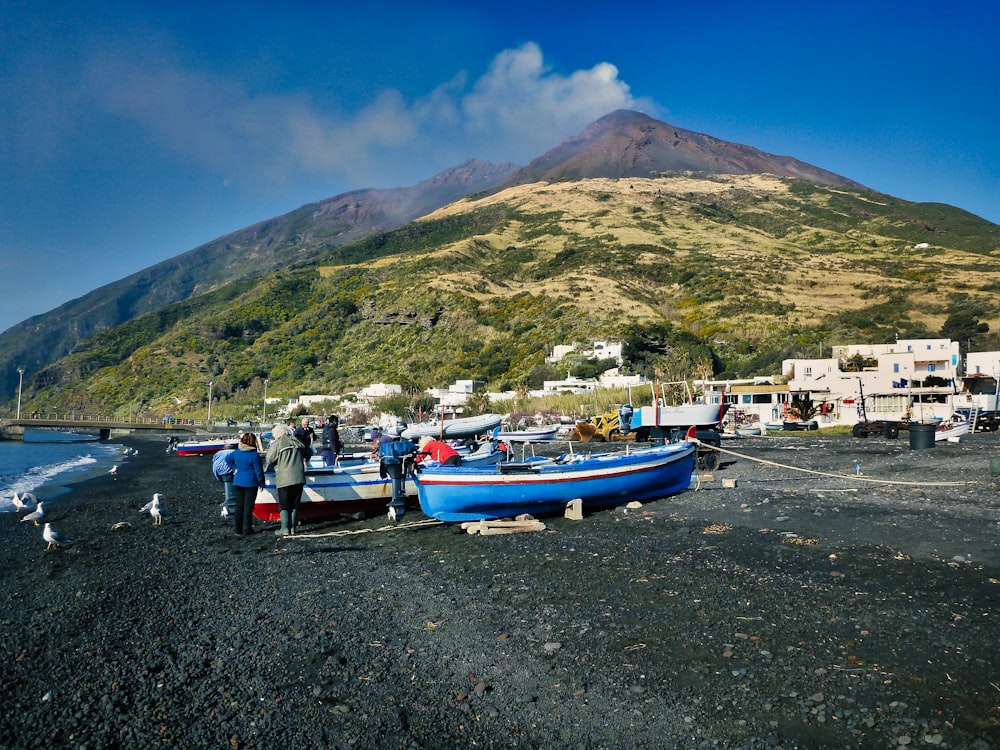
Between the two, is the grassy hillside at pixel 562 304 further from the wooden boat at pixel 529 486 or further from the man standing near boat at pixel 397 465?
the man standing near boat at pixel 397 465

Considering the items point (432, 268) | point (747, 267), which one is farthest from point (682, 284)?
point (432, 268)

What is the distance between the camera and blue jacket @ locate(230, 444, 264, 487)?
36.2ft

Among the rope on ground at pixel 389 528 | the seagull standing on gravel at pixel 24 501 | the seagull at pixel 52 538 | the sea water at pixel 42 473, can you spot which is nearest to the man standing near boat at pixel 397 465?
the rope on ground at pixel 389 528

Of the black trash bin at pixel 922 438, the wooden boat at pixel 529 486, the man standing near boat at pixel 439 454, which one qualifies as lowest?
the black trash bin at pixel 922 438

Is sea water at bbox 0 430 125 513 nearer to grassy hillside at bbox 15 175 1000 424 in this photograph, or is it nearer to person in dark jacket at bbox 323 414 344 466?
person in dark jacket at bbox 323 414 344 466

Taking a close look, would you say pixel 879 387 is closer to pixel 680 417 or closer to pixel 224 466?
pixel 680 417

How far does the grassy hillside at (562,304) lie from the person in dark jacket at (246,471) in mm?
56795

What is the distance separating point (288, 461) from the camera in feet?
37.4

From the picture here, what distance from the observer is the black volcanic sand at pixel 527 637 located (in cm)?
459

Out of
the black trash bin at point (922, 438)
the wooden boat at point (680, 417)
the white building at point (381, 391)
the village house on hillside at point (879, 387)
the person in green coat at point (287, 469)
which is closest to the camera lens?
the person in green coat at point (287, 469)

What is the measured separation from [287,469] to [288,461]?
0.47 feet

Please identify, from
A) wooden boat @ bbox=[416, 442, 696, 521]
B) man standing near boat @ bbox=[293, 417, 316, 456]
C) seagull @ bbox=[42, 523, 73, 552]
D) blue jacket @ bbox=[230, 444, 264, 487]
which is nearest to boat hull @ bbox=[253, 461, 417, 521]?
man standing near boat @ bbox=[293, 417, 316, 456]

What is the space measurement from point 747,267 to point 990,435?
3269 inches

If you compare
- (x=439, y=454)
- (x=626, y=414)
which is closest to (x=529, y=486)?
(x=439, y=454)
